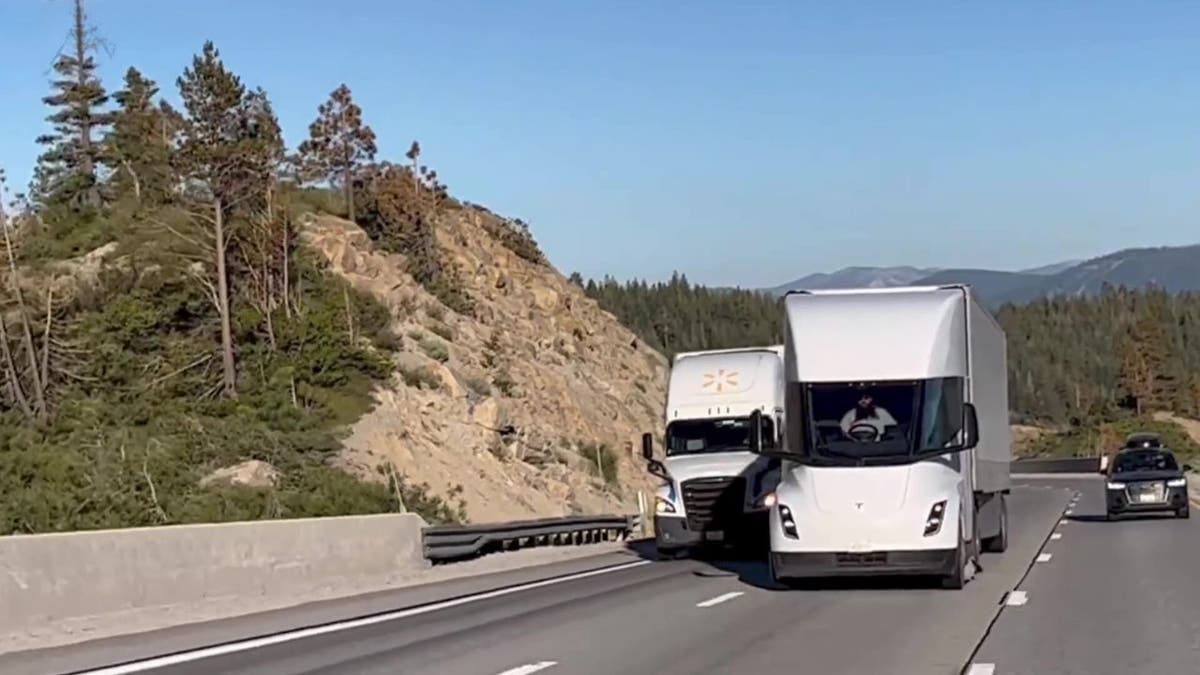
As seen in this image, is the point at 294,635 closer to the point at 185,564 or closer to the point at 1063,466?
the point at 185,564

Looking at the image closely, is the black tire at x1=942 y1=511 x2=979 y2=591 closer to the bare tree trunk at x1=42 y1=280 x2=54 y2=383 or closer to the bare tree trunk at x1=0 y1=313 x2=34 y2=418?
the bare tree trunk at x1=0 y1=313 x2=34 y2=418

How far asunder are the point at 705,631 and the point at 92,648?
578 cm

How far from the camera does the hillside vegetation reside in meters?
40.4

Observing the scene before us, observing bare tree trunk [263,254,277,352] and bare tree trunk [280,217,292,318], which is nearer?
bare tree trunk [263,254,277,352]

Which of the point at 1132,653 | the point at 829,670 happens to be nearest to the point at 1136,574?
the point at 1132,653

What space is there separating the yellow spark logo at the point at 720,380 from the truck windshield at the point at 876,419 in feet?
29.1

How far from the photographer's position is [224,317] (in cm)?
4691

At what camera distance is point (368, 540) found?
23641 millimetres

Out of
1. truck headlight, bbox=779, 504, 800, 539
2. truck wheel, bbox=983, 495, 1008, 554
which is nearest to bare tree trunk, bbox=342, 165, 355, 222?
truck wheel, bbox=983, 495, 1008, 554

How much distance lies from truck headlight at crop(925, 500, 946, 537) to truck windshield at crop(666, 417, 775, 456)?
28.9 feet

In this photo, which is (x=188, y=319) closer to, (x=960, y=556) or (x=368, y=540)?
(x=368, y=540)

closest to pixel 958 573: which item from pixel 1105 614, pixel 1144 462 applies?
pixel 1105 614

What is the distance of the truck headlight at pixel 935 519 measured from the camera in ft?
61.2

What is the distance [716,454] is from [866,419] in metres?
8.10
